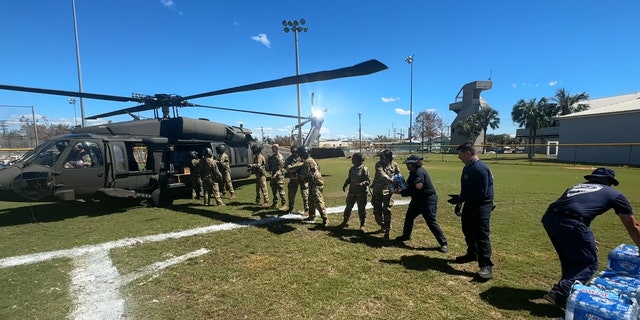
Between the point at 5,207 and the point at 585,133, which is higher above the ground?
the point at 585,133

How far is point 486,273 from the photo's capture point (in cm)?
418

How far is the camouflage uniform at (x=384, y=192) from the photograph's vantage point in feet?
19.3

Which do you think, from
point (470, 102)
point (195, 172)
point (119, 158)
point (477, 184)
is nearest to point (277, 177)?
point (195, 172)

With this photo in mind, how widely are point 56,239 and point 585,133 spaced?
41.4 meters

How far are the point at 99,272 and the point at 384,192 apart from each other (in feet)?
15.6

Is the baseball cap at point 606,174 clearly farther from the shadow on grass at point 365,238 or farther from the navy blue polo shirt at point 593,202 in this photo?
the shadow on grass at point 365,238

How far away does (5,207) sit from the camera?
30.6 ft

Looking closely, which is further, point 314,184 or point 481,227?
point 314,184

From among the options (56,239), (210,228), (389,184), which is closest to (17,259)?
(56,239)

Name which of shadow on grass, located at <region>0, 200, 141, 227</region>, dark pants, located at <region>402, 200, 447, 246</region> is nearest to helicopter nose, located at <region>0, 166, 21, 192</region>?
shadow on grass, located at <region>0, 200, 141, 227</region>

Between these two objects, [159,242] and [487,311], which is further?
[159,242]

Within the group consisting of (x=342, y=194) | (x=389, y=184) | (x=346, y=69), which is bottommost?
(x=342, y=194)

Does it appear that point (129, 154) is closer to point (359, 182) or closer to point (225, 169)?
point (225, 169)

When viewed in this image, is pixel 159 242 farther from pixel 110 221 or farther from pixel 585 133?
pixel 585 133
